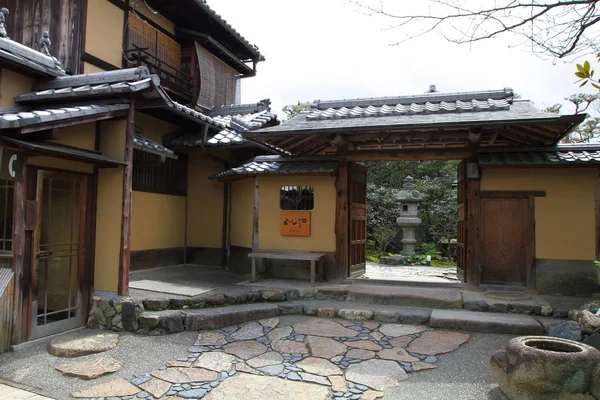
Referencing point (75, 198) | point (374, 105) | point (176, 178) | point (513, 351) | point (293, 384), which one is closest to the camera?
point (513, 351)

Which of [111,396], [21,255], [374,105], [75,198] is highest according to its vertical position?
[374,105]

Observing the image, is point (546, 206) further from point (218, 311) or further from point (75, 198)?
point (75, 198)

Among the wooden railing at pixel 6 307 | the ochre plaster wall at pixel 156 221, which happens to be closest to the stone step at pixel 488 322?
the wooden railing at pixel 6 307

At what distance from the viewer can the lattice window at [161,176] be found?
9543 mm

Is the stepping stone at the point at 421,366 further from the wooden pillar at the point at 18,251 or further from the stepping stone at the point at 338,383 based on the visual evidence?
the wooden pillar at the point at 18,251

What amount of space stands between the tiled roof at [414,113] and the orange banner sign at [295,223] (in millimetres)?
2046

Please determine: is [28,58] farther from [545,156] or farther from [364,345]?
[545,156]

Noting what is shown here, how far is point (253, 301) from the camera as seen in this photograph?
8180mm

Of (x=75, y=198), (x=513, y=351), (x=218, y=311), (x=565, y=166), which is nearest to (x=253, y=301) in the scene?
(x=218, y=311)

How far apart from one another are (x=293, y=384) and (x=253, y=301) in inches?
125

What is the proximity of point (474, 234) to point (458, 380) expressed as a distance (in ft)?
13.6

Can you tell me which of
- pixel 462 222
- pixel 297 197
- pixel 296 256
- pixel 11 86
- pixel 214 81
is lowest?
pixel 296 256

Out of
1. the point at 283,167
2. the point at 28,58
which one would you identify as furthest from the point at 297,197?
the point at 28,58

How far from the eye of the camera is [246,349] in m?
6.29
